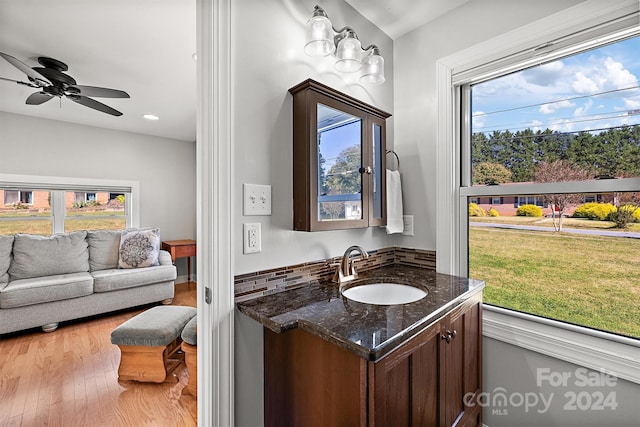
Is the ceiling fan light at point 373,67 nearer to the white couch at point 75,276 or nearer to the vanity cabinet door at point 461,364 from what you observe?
the vanity cabinet door at point 461,364

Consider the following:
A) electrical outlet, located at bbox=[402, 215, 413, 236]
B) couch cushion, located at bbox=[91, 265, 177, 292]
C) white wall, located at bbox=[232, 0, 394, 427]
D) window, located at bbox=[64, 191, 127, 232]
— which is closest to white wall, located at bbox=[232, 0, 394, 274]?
white wall, located at bbox=[232, 0, 394, 427]

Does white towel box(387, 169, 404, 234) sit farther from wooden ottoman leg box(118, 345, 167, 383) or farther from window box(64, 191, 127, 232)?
window box(64, 191, 127, 232)

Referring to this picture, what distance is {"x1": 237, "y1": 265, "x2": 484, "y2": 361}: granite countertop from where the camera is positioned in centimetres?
78

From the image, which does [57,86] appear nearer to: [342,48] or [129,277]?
[129,277]

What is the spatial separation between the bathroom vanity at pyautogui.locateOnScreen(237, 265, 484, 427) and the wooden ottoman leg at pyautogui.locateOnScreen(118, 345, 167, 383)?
49.0 inches

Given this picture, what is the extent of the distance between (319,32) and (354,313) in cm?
115

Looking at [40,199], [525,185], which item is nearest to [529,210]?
[525,185]

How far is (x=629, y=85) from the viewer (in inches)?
46.1

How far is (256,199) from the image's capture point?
1116mm

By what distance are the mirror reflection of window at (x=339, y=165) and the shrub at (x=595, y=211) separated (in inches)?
39.1

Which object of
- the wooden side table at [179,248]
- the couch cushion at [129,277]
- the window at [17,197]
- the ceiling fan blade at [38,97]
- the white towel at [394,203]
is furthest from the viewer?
the wooden side table at [179,248]

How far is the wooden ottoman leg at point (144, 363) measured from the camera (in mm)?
1935

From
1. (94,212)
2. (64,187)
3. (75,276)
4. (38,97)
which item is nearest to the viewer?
(38,97)

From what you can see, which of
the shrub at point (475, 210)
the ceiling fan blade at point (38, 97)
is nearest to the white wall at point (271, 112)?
the shrub at point (475, 210)
